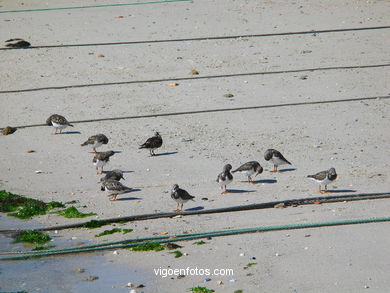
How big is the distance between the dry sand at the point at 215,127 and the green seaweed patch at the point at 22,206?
25 centimetres

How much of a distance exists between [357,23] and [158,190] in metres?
12.1

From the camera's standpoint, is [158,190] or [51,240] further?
[158,190]

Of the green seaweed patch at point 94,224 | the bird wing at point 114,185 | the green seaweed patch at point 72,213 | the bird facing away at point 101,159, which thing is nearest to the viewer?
the green seaweed patch at point 94,224

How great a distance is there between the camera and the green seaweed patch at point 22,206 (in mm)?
14102

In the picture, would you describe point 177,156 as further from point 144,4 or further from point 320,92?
point 144,4

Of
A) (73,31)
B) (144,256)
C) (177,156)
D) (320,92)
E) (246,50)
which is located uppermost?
(73,31)

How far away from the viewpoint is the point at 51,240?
13164 millimetres

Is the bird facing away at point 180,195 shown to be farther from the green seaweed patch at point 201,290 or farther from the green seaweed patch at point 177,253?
the green seaweed patch at point 201,290

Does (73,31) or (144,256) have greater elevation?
(73,31)

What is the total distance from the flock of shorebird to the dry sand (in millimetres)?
205

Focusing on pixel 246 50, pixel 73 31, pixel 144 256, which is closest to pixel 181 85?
pixel 246 50

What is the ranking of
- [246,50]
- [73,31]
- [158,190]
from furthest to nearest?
[73,31] < [246,50] < [158,190]

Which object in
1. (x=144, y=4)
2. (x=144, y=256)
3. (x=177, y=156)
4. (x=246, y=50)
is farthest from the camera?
(x=144, y=4)

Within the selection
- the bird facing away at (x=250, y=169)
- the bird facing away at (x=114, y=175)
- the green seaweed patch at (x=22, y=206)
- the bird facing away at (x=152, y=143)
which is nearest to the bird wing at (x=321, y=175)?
the bird facing away at (x=250, y=169)
